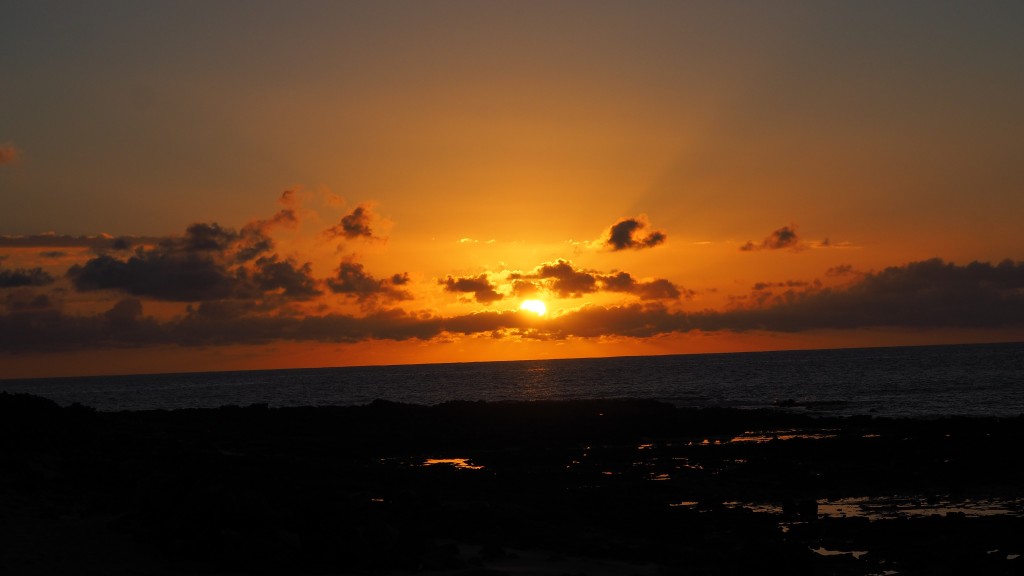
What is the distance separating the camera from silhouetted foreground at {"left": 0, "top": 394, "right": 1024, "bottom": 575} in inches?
694

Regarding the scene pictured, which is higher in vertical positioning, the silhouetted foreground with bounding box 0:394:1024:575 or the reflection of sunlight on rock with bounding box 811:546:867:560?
the silhouetted foreground with bounding box 0:394:1024:575

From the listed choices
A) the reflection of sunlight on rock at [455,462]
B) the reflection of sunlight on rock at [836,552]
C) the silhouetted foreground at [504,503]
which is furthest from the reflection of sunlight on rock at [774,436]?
the reflection of sunlight on rock at [836,552]

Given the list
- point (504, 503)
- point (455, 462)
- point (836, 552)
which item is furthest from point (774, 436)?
point (836, 552)

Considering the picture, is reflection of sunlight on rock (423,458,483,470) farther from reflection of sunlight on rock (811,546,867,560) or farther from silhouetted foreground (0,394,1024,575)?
reflection of sunlight on rock (811,546,867,560)

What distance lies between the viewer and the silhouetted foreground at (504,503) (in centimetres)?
1762

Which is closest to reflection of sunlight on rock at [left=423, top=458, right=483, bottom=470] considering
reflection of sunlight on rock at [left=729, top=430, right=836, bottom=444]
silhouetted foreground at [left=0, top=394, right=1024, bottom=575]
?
silhouetted foreground at [left=0, top=394, right=1024, bottom=575]

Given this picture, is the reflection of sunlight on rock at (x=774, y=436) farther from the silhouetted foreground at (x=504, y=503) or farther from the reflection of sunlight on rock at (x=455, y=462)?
the reflection of sunlight on rock at (x=455, y=462)

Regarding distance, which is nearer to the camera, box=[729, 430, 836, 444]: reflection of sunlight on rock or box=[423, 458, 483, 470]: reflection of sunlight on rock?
box=[423, 458, 483, 470]: reflection of sunlight on rock

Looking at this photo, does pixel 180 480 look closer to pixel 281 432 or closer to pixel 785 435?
pixel 281 432

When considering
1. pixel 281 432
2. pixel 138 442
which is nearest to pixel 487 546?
pixel 138 442

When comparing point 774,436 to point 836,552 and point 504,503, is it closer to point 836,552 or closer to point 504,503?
point 504,503

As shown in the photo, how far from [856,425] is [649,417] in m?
12.0

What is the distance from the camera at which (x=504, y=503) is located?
25.4 meters

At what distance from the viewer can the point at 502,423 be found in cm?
5331
